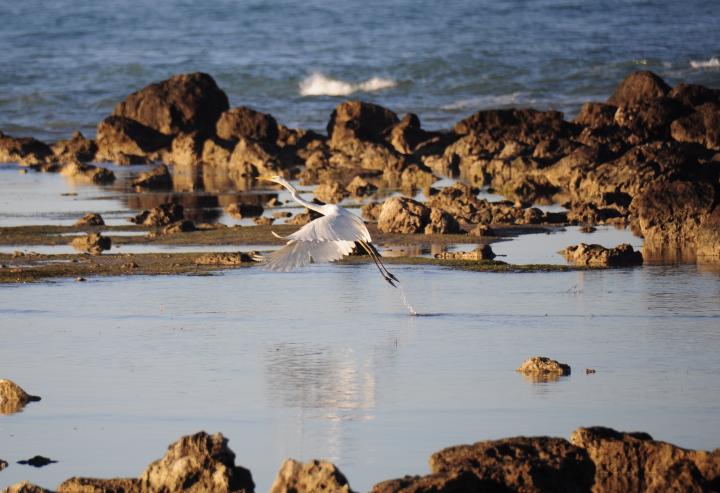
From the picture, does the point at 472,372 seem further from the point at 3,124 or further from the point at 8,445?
the point at 3,124

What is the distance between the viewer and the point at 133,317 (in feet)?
42.0

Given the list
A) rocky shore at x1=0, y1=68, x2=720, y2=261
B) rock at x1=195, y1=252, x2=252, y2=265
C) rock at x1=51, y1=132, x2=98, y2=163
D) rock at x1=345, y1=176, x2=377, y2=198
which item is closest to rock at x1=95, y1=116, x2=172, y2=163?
rocky shore at x1=0, y1=68, x2=720, y2=261

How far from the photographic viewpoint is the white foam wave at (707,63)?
186 feet

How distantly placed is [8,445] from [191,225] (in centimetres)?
1169

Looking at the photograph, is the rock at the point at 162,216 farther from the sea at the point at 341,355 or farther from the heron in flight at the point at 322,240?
the heron in flight at the point at 322,240

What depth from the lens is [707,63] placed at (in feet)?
188

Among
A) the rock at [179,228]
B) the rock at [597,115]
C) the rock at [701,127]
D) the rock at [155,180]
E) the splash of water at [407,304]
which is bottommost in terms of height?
the splash of water at [407,304]

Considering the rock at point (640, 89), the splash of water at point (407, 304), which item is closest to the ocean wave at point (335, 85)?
the rock at point (640, 89)

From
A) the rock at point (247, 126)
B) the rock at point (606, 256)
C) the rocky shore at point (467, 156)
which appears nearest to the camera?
the rock at point (606, 256)

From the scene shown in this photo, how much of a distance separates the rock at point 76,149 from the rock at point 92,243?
17570mm

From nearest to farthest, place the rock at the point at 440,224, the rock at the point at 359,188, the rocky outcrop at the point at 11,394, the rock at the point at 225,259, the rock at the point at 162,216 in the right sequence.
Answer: the rocky outcrop at the point at 11,394
the rock at the point at 225,259
the rock at the point at 440,224
the rock at the point at 162,216
the rock at the point at 359,188

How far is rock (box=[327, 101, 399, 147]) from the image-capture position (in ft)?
110

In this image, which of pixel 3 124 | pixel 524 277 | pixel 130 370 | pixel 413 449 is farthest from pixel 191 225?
pixel 3 124

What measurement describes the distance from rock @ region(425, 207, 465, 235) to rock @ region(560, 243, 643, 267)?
298 centimetres
